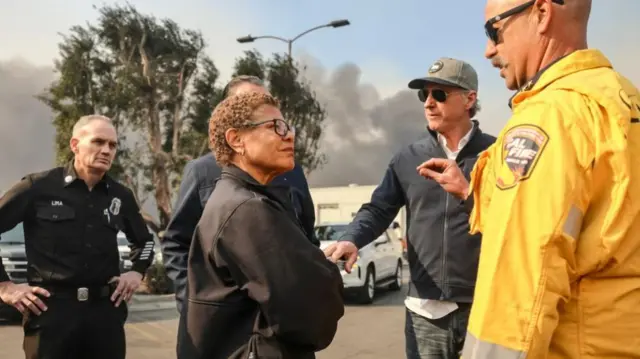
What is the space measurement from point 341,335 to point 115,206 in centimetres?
569

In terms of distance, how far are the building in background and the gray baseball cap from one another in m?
35.8

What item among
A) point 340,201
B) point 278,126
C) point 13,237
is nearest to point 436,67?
point 278,126

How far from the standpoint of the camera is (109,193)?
155 inches

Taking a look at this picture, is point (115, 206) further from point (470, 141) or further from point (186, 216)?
point (470, 141)

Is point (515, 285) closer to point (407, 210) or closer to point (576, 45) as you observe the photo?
point (576, 45)

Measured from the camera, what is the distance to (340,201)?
4019 centimetres

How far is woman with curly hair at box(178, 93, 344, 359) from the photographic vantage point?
1.88 m

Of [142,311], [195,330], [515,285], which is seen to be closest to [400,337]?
[142,311]

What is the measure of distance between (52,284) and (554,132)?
3.09 m

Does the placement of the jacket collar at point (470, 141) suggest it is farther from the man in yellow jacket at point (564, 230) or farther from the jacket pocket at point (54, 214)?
the jacket pocket at point (54, 214)

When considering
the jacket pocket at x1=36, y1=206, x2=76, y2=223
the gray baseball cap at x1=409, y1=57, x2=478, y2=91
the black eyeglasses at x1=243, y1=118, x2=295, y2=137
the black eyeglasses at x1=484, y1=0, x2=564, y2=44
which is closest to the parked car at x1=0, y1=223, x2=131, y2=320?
the jacket pocket at x1=36, y1=206, x2=76, y2=223

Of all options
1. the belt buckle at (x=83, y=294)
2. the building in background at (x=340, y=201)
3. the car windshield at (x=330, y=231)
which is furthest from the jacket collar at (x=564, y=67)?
the building in background at (x=340, y=201)

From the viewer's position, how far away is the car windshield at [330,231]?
1258 cm

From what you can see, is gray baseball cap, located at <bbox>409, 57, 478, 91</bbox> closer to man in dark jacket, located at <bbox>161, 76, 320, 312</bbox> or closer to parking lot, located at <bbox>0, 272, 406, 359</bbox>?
man in dark jacket, located at <bbox>161, 76, 320, 312</bbox>
